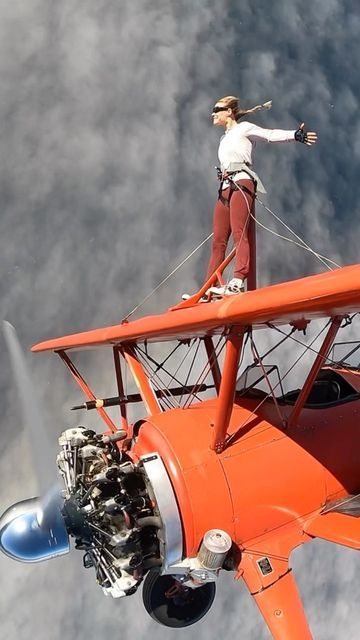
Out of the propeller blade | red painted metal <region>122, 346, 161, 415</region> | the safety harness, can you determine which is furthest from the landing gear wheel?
the safety harness

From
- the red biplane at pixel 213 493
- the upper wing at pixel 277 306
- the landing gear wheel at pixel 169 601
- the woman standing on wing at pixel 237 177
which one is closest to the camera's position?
the upper wing at pixel 277 306

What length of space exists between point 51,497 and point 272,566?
303 cm

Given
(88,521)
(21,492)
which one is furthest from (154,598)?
(21,492)

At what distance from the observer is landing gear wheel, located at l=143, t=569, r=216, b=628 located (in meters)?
9.98

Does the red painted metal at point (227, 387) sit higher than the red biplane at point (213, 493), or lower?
higher

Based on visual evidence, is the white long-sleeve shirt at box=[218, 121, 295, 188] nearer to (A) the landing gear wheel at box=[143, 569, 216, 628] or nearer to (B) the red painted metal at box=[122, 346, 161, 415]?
(B) the red painted metal at box=[122, 346, 161, 415]

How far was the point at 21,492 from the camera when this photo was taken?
814 inches

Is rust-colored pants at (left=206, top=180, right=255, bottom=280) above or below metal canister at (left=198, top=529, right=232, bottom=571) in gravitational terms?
above

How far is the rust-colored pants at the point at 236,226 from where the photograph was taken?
865cm

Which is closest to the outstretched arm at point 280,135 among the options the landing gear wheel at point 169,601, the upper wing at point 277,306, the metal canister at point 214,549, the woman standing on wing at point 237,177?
the woman standing on wing at point 237,177

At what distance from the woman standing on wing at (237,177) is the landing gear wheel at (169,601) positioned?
18.0 ft

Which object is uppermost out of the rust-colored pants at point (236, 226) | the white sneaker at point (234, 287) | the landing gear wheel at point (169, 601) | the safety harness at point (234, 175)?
the safety harness at point (234, 175)

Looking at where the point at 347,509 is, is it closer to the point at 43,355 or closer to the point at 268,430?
the point at 268,430

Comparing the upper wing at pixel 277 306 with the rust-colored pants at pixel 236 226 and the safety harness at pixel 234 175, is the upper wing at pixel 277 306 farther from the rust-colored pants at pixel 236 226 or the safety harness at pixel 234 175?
the safety harness at pixel 234 175
